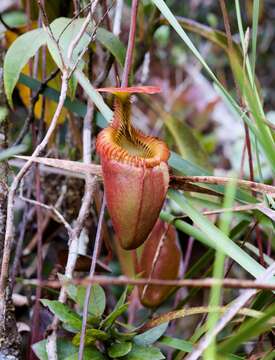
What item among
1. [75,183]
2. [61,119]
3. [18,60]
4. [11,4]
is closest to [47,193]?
[75,183]

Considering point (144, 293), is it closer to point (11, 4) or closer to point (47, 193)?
point (47, 193)

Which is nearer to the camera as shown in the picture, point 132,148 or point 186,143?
point 132,148

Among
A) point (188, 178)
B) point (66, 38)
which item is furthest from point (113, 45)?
point (188, 178)

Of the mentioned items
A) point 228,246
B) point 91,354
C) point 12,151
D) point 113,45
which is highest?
point 113,45

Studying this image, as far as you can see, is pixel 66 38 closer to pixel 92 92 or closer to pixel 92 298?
pixel 92 92

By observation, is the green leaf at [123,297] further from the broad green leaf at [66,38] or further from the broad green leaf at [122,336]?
the broad green leaf at [66,38]

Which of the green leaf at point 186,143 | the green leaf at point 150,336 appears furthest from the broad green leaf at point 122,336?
the green leaf at point 186,143

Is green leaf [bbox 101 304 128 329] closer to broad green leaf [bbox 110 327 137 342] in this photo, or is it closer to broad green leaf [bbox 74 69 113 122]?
broad green leaf [bbox 110 327 137 342]
